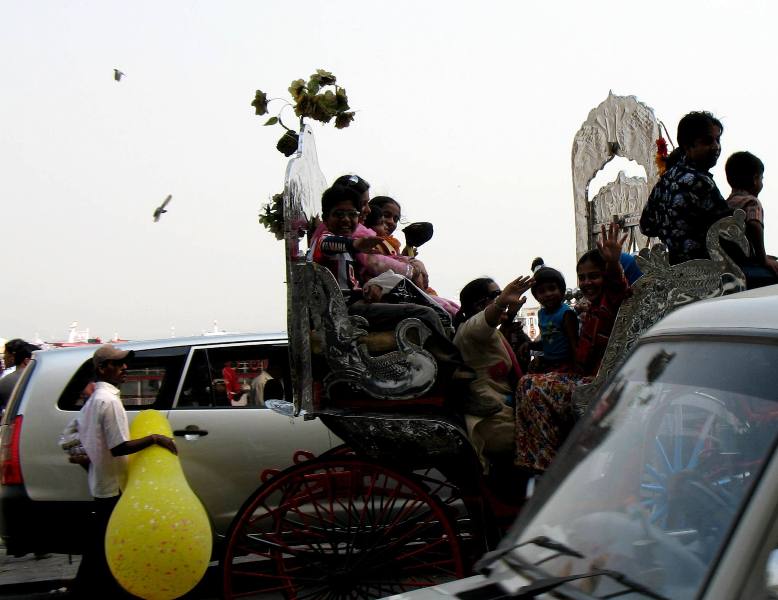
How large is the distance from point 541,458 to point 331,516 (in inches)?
39.6

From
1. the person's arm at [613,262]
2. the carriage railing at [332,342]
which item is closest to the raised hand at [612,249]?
the person's arm at [613,262]

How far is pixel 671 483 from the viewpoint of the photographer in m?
2.10

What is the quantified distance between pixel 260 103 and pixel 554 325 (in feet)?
6.53

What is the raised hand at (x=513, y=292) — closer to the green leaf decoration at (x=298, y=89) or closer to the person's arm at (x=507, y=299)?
the person's arm at (x=507, y=299)

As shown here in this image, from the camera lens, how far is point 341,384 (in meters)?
4.74

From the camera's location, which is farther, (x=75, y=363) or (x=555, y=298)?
(x=75, y=363)

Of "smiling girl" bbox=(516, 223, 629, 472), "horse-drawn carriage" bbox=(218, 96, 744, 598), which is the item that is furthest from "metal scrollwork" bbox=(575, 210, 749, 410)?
"smiling girl" bbox=(516, 223, 629, 472)

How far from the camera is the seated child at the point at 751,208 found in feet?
14.3

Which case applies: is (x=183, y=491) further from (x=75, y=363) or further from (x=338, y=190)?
(x=75, y=363)

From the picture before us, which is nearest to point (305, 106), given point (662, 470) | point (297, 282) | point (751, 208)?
point (297, 282)

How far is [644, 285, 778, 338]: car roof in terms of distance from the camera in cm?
190

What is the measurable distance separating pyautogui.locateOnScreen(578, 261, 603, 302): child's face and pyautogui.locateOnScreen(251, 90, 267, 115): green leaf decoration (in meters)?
1.92

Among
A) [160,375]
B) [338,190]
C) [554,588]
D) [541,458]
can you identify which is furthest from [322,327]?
[554,588]

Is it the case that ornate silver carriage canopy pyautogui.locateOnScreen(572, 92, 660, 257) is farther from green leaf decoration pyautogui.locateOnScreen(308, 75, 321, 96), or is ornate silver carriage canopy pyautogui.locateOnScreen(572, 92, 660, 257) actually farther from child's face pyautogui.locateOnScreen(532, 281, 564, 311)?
green leaf decoration pyautogui.locateOnScreen(308, 75, 321, 96)
